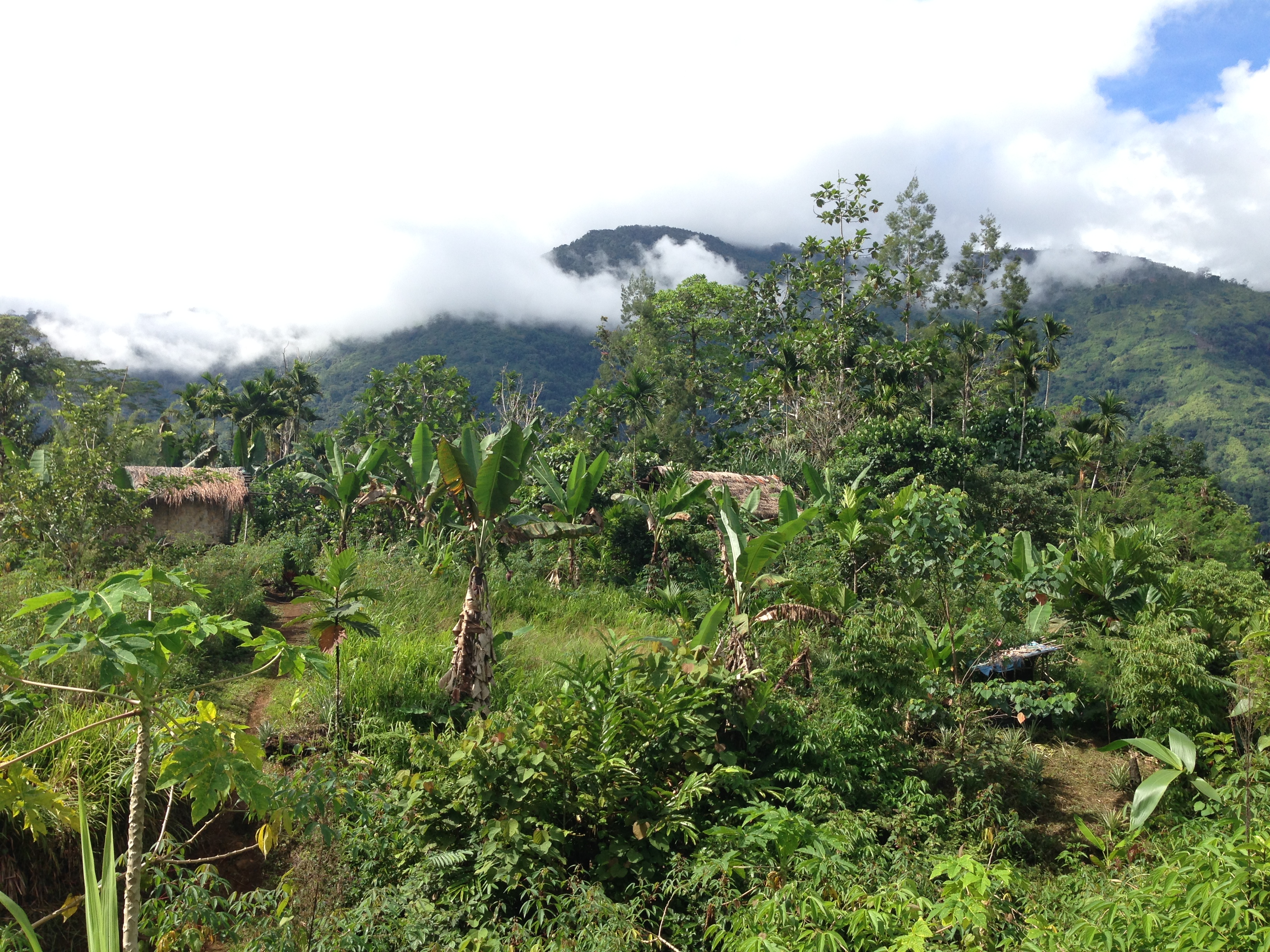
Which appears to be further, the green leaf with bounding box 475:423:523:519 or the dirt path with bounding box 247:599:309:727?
the green leaf with bounding box 475:423:523:519

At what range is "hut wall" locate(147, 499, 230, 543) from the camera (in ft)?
47.3

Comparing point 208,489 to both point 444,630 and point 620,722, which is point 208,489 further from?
point 620,722

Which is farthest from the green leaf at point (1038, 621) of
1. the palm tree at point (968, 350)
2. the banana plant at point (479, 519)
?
the palm tree at point (968, 350)

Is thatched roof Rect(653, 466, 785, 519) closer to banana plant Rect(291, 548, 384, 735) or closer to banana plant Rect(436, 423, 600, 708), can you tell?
banana plant Rect(436, 423, 600, 708)

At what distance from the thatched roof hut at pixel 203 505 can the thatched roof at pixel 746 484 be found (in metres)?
8.26

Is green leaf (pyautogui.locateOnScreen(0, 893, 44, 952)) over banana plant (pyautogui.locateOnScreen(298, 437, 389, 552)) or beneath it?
over

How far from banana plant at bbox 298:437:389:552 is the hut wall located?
283 centimetres

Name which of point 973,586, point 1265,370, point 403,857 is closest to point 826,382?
point 973,586

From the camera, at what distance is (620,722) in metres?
4.64

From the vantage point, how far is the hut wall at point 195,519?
14430 mm

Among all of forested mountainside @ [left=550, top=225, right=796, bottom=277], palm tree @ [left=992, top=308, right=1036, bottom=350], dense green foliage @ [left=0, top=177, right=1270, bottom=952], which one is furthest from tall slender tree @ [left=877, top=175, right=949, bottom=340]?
forested mountainside @ [left=550, top=225, right=796, bottom=277]

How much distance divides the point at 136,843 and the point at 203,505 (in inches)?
548

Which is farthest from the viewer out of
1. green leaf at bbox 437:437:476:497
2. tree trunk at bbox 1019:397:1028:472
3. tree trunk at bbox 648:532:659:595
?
tree trunk at bbox 1019:397:1028:472

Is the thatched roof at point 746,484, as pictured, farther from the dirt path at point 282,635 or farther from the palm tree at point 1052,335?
the palm tree at point 1052,335
